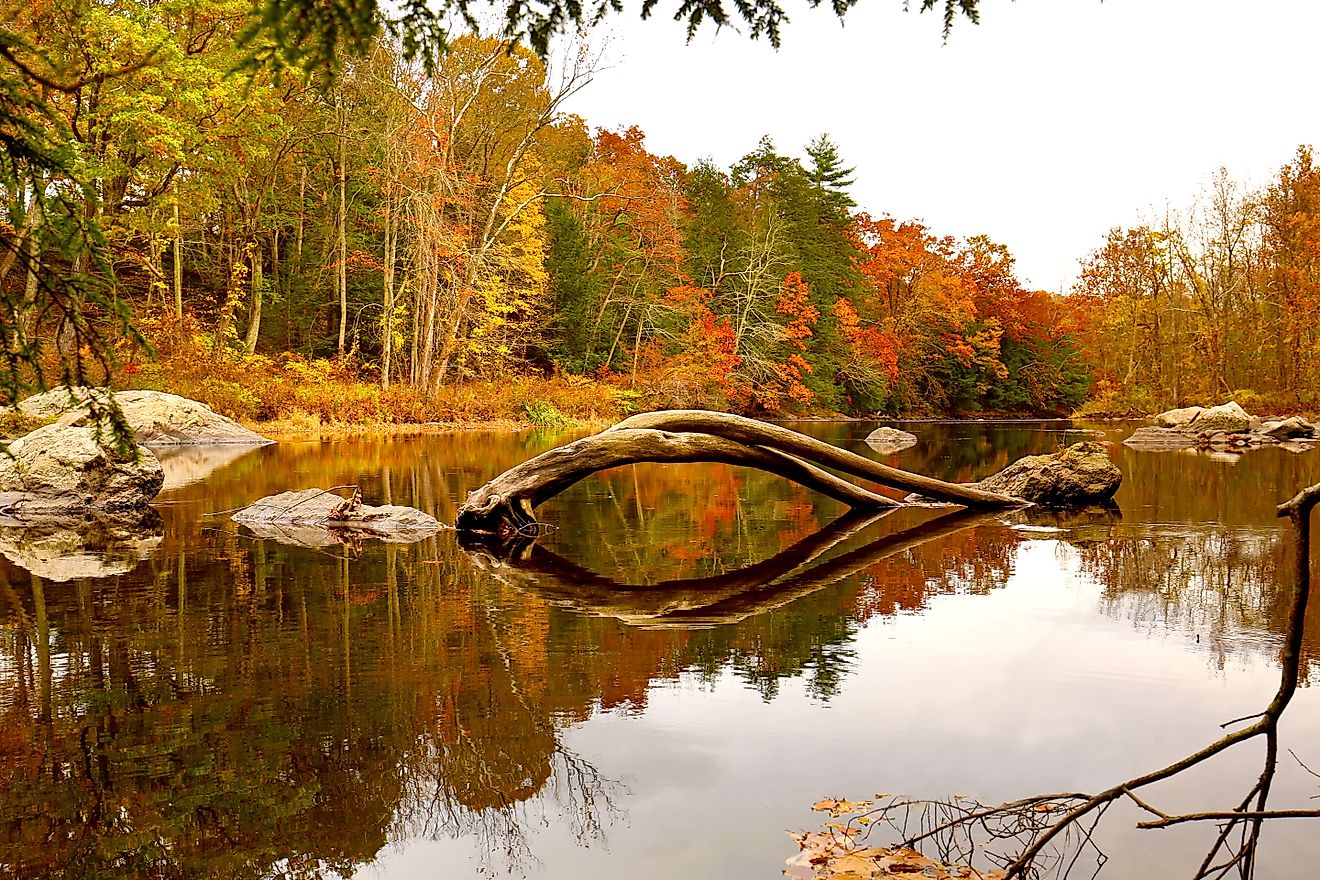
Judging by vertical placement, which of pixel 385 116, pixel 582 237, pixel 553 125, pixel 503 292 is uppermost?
pixel 553 125

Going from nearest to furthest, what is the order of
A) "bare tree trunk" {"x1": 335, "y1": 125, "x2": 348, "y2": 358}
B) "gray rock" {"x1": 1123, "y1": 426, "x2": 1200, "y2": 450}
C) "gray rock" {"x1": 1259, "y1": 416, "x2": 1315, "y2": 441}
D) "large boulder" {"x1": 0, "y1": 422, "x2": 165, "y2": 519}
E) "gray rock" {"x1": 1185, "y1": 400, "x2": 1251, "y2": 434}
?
1. "large boulder" {"x1": 0, "y1": 422, "x2": 165, "y2": 519}
2. "gray rock" {"x1": 1123, "y1": 426, "x2": 1200, "y2": 450}
3. "gray rock" {"x1": 1259, "y1": 416, "x2": 1315, "y2": 441}
4. "gray rock" {"x1": 1185, "y1": 400, "x2": 1251, "y2": 434}
5. "bare tree trunk" {"x1": 335, "y1": 125, "x2": 348, "y2": 358}

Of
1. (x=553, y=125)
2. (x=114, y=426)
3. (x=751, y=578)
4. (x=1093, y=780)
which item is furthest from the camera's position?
(x=553, y=125)

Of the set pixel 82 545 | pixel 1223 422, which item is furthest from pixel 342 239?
pixel 1223 422

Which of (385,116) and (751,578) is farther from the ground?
(385,116)

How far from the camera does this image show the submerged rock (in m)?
8.18

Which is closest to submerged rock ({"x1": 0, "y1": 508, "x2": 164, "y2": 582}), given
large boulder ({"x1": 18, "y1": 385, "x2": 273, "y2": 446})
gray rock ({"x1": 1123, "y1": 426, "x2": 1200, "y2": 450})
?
large boulder ({"x1": 18, "y1": 385, "x2": 273, "y2": 446})

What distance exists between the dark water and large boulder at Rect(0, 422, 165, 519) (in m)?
1.95

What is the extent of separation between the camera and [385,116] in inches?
1230

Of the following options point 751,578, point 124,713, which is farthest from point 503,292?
point 124,713

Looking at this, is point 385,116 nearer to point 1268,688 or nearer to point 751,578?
point 751,578

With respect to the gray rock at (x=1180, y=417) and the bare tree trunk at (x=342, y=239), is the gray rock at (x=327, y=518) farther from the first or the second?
the gray rock at (x=1180, y=417)

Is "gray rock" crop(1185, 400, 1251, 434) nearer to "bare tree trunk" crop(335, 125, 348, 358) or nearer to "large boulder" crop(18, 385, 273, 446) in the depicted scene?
"large boulder" crop(18, 385, 273, 446)

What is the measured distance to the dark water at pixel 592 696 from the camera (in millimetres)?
3424

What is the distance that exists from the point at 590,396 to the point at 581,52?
11791 mm
